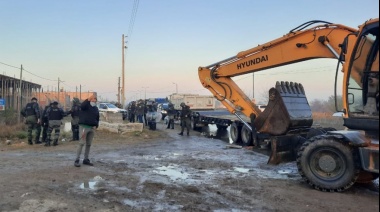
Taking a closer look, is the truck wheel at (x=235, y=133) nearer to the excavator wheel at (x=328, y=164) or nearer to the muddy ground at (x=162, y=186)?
the muddy ground at (x=162, y=186)

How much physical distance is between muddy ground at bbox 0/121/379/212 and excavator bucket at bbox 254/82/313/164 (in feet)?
1.54

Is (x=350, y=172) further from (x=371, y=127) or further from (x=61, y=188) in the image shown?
(x=61, y=188)

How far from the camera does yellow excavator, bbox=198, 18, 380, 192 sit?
6.07 meters

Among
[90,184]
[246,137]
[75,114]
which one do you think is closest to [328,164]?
[90,184]

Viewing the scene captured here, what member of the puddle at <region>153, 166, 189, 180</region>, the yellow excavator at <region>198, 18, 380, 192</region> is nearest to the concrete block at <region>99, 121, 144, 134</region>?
the yellow excavator at <region>198, 18, 380, 192</region>

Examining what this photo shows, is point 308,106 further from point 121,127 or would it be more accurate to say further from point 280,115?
point 121,127

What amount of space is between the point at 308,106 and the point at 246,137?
4.57 m

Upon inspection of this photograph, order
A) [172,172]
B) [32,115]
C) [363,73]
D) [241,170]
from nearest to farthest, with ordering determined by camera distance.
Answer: [363,73], [172,172], [241,170], [32,115]

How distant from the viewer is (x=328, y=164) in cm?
706

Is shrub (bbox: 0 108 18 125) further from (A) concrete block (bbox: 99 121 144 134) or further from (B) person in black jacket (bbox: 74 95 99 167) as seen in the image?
(B) person in black jacket (bbox: 74 95 99 167)

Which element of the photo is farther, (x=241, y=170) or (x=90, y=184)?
(x=241, y=170)

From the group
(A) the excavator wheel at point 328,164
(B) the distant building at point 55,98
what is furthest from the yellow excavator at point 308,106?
(B) the distant building at point 55,98

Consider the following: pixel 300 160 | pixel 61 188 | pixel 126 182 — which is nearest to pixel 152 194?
pixel 126 182

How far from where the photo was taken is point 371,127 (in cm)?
575
